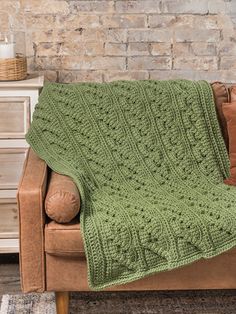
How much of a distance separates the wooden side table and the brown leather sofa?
1.62ft

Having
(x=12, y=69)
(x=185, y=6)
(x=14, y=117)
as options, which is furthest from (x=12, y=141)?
(x=185, y=6)

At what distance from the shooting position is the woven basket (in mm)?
3061

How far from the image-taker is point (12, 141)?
121 inches

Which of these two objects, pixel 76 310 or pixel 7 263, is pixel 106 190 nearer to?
pixel 76 310

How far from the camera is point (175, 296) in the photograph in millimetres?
2938

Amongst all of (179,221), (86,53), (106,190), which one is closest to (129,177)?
(106,190)

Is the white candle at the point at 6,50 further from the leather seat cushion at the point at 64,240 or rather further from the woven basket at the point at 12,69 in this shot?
the leather seat cushion at the point at 64,240

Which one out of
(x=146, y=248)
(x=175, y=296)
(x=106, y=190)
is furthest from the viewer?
(x=175, y=296)

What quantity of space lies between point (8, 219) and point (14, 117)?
468 millimetres

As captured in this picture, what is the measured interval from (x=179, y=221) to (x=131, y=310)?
1.78 feet

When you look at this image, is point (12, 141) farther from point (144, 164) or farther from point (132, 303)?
point (132, 303)

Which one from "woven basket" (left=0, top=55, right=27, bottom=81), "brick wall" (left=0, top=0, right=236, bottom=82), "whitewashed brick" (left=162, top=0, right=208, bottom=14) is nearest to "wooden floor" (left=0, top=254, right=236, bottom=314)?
"woven basket" (left=0, top=55, right=27, bottom=81)

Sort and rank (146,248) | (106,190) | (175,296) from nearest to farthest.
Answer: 1. (146,248)
2. (106,190)
3. (175,296)

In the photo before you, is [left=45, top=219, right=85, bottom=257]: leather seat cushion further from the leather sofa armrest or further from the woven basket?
the woven basket
